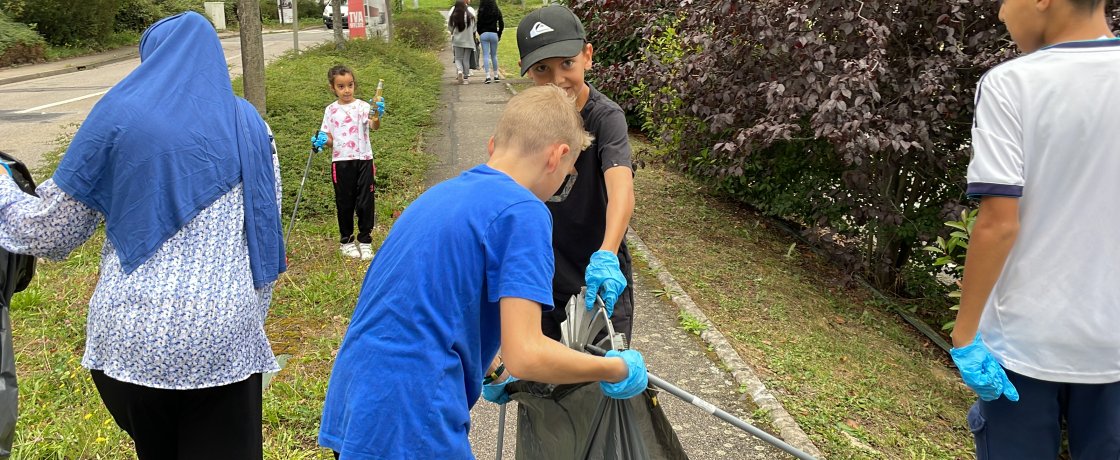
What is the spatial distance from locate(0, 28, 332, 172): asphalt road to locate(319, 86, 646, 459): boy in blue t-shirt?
7.35 metres

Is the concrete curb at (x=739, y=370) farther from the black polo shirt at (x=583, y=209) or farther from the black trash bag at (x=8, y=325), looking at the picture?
the black trash bag at (x=8, y=325)

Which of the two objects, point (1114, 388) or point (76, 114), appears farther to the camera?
point (76, 114)

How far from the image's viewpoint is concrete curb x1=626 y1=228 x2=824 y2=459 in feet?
11.5

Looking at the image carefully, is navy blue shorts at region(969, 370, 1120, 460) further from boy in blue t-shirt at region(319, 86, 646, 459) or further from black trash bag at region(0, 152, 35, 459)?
black trash bag at region(0, 152, 35, 459)

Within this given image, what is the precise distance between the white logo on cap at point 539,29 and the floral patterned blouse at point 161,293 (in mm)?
1051

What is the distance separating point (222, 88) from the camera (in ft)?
7.28

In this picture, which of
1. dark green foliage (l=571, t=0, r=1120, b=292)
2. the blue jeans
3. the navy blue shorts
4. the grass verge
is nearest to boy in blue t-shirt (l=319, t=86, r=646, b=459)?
the navy blue shorts

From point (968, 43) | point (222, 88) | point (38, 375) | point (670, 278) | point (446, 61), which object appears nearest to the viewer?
point (222, 88)

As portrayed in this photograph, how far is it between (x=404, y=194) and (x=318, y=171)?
0.91 m

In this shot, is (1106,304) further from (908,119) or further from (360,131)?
(360,131)

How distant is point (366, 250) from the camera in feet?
19.6

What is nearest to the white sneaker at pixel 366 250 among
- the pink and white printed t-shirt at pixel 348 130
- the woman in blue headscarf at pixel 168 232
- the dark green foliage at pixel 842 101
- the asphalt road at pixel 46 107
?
the pink and white printed t-shirt at pixel 348 130

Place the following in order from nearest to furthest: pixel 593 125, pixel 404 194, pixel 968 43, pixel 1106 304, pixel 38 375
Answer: pixel 1106 304 < pixel 593 125 < pixel 38 375 < pixel 968 43 < pixel 404 194

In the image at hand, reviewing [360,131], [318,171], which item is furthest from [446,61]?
[360,131]
